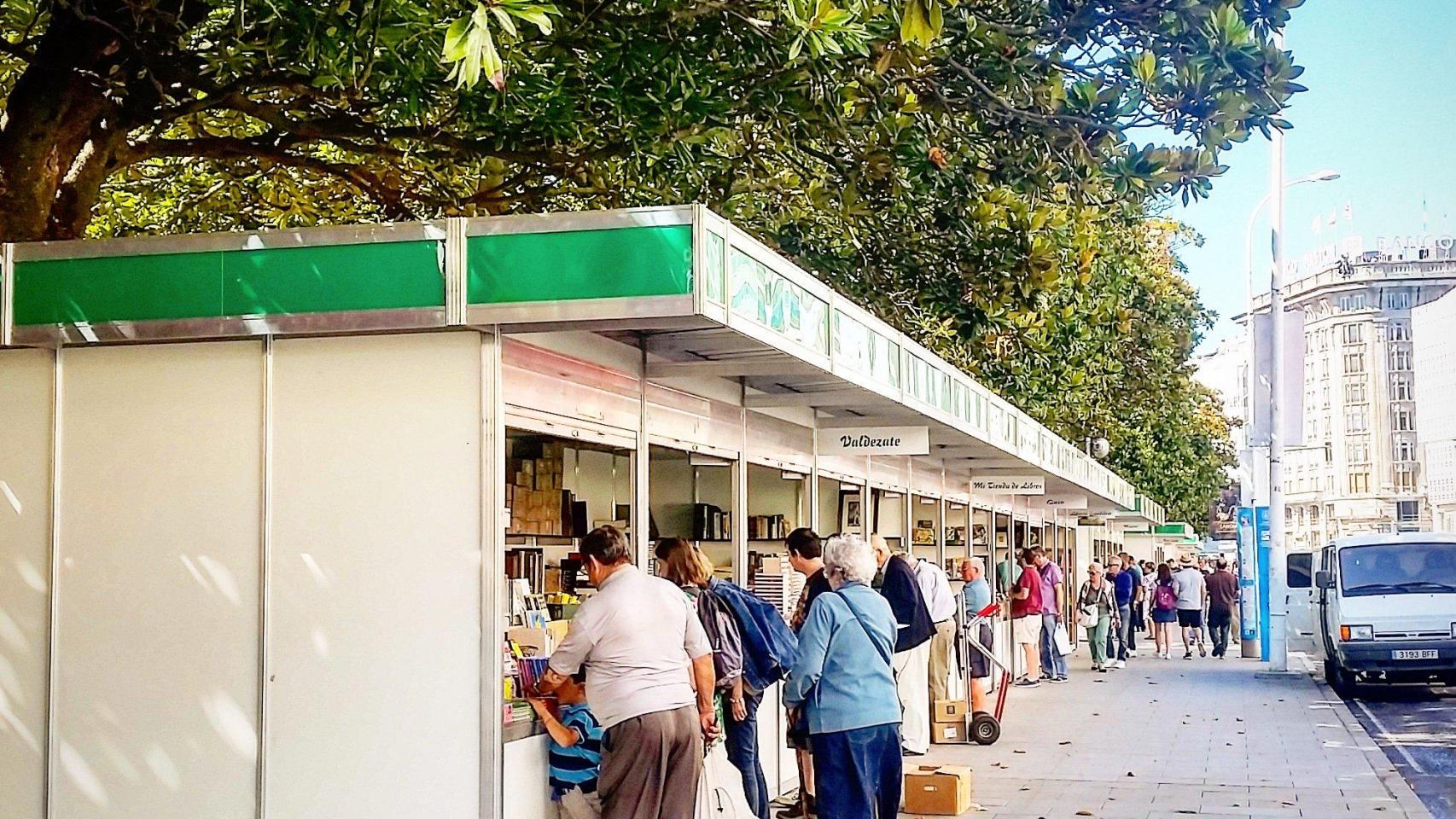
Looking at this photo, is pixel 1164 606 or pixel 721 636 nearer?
pixel 721 636

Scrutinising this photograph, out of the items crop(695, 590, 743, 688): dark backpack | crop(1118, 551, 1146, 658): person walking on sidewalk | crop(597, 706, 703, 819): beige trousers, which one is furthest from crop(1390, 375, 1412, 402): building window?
crop(597, 706, 703, 819): beige trousers

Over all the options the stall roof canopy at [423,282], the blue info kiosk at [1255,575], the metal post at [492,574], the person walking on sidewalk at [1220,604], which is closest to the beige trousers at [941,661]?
the stall roof canopy at [423,282]

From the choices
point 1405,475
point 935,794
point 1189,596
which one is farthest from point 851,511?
point 1405,475

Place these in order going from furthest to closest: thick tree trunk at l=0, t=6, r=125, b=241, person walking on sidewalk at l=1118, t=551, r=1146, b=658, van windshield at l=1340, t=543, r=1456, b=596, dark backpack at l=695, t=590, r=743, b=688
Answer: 1. person walking on sidewalk at l=1118, t=551, r=1146, b=658
2. van windshield at l=1340, t=543, r=1456, b=596
3. thick tree trunk at l=0, t=6, r=125, b=241
4. dark backpack at l=695, t=590, r=743, b=688

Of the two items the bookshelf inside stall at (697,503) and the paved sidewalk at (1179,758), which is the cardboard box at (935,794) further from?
the bookshelf inside stall at (697,503)

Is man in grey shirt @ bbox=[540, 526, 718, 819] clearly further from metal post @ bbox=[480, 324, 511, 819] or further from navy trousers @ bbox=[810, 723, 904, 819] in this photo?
navy trousers @ bbox=[810, 723, 904, 819]

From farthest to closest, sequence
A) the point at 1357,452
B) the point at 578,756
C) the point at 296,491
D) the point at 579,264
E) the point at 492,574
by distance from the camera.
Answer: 1. the point at 1357,452
2. the point at 578,756
3. the point at 296,491
4. the point at 492,574
5. the point at 579,264

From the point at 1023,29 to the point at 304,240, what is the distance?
177 inches

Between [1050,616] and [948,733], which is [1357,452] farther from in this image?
[948,733]

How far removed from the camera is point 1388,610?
21.5m

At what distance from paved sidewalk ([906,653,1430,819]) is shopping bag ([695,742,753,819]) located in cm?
195

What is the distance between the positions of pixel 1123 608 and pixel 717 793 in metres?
20.6

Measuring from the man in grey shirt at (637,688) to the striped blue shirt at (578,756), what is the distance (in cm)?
22

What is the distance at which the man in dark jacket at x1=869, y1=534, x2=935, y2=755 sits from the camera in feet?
36.3
